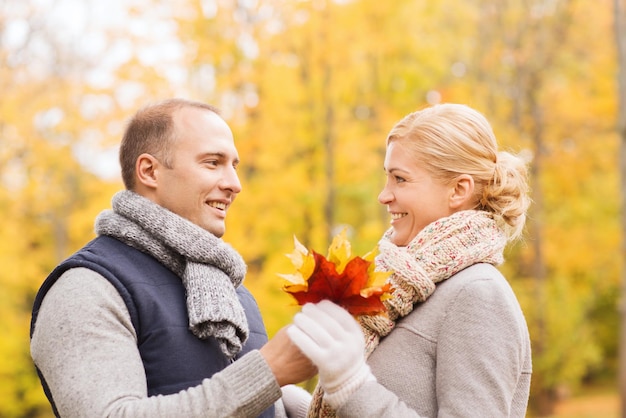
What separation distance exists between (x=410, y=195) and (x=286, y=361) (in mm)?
839

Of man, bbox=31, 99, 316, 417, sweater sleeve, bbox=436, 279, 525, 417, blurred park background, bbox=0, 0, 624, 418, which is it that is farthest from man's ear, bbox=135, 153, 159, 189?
blurred park background, bbox=0, 0, 624, 418

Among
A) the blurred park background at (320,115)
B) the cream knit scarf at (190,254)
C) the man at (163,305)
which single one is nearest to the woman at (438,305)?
the man at (163,305)

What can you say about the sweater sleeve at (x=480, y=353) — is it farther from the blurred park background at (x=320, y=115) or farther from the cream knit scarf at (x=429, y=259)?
the blurred park background at (x=320, y=115)

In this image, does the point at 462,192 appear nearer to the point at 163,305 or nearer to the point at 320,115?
the point at 163,305

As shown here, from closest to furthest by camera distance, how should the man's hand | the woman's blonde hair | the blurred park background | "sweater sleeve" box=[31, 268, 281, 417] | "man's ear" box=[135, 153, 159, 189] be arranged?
1. "sweater sleeve" box=[31, 268, 281, 417]
2. the man's hand
3. the woman's blonde hair
4. "man's ear" box=[135, 153, 159, 189]
5. the blurred park background

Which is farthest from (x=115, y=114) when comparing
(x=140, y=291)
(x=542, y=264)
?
(x=140, y=291)

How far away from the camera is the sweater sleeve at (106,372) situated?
2.12 meters

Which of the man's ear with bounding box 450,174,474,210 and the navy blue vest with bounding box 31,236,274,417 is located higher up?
the man's ear with bounding box 450,174,474,210

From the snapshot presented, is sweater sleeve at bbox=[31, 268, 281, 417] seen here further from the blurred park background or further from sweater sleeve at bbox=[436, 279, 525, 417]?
the blurred park background

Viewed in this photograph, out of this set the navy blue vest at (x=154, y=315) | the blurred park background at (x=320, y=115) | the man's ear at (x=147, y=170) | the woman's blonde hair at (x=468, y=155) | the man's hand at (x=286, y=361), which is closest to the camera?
the man's hand at (x=286, y=361)

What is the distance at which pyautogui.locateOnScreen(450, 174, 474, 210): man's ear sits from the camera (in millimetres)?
2605

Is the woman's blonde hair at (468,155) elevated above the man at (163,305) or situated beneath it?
elevated above

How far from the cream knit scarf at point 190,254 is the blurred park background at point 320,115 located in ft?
24.3

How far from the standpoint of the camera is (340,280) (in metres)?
2.19
